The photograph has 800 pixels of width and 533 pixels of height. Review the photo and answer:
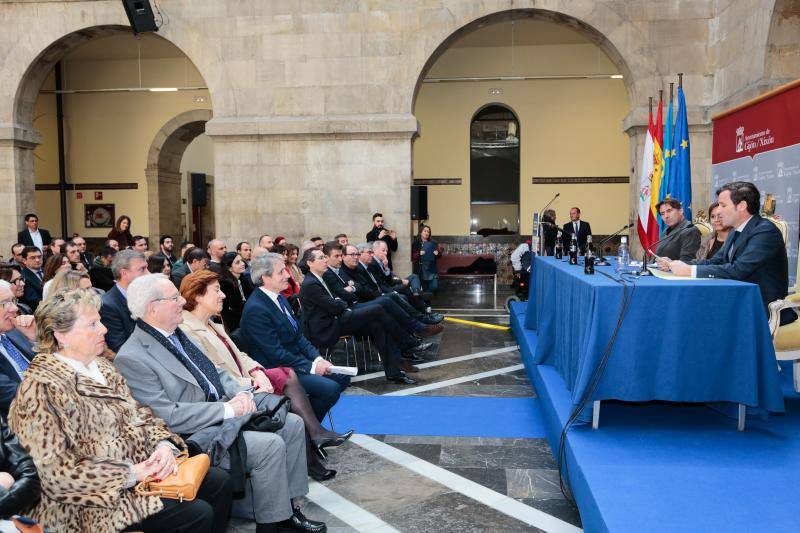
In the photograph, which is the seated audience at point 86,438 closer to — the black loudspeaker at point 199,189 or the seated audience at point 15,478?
the seated audience at point 15,478

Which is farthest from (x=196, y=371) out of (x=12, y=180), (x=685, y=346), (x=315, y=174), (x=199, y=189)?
(x=12, y=180)

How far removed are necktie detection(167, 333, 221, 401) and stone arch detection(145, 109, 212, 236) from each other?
1342 centimetres

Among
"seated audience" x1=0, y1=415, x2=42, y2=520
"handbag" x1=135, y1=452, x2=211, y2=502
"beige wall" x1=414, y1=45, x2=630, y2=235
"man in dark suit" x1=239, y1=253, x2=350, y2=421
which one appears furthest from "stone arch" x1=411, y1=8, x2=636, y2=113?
"seated audience" x1=0, y1=415, x2=42, y2=520

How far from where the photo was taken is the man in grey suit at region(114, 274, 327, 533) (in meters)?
2.86

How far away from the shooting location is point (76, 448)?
2250 mm

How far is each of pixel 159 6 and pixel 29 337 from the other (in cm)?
818

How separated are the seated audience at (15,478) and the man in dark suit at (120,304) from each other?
84.9 inches

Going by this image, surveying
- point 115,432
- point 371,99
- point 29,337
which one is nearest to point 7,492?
point 115,432

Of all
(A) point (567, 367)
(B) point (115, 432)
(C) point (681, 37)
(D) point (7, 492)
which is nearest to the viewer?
(D) point (7, 492)

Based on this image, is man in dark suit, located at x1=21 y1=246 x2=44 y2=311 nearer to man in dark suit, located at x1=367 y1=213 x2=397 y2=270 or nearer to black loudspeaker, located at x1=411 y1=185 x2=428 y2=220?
man in dark suit, located at x1=367 y1=213 x2=397 y2=270

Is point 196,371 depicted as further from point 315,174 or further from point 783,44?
point 315,174

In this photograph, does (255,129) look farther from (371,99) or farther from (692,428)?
(692,428)

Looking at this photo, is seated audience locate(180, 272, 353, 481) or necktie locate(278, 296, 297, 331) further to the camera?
necktie locate(278, 296, 297, 331)

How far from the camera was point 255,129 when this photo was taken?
10359 mm
